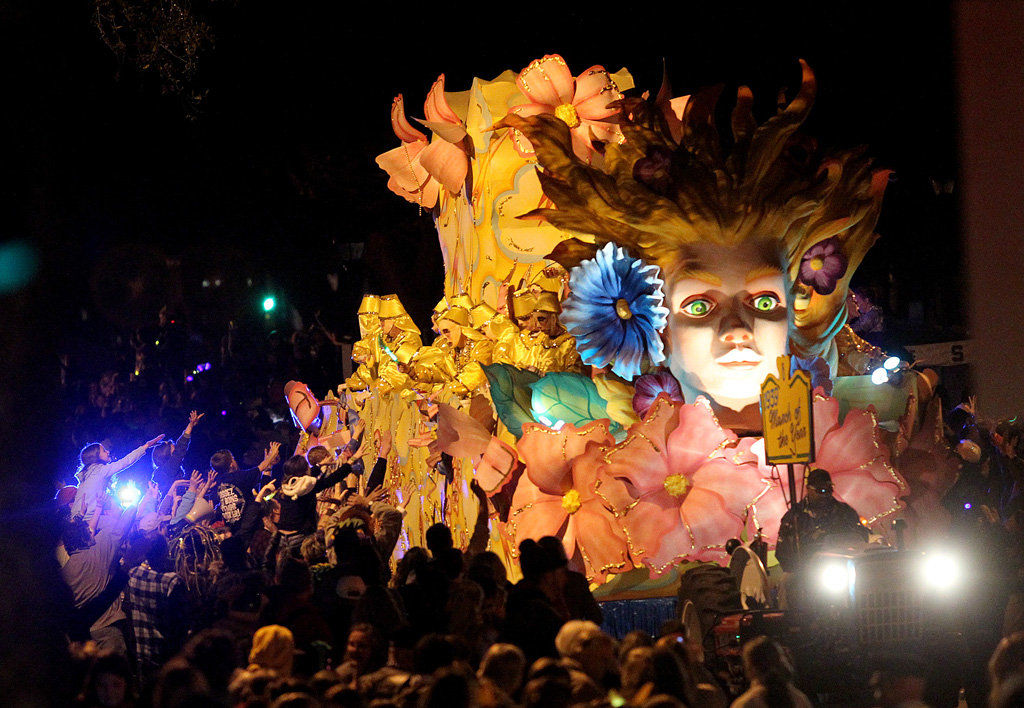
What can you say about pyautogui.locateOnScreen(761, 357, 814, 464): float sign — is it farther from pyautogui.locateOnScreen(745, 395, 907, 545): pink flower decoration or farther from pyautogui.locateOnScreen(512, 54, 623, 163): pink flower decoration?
pyautogui.locateOnScreen(512, 54, 623, 163): pink flower decoration

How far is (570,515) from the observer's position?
330 inches

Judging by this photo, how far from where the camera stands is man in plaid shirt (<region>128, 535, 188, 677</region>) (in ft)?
22.8

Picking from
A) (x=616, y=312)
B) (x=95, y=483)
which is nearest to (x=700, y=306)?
(x=616, y=312)

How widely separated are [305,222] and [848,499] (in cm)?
1177

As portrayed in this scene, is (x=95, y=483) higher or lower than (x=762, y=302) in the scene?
lower

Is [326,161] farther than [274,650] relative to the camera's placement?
Yes

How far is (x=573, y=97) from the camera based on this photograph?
10.2 metres

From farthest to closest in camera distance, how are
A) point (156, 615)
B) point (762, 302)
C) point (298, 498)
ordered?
point (298, 498) → point (762, 302) → point (156, 615)

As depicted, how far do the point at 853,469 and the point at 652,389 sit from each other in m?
1.52

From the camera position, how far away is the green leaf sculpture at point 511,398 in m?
8.95

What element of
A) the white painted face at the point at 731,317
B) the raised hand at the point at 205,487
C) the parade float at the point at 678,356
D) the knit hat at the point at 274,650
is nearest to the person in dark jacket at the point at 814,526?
the parade float at the point at 678,356

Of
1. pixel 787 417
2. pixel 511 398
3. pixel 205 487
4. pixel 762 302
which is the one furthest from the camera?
pixel 205 487

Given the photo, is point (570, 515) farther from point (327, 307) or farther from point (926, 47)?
point (327, 307)

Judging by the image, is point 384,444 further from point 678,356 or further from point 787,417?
point 787,417
